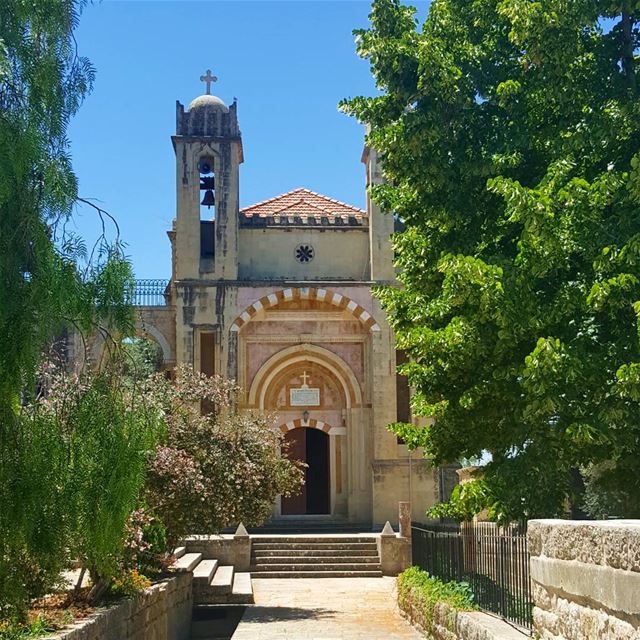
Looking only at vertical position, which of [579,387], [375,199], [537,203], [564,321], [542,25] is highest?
[542,25]

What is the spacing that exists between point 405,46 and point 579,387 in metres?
4.61

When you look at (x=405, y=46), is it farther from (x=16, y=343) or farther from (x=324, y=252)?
(x=324, y=252)

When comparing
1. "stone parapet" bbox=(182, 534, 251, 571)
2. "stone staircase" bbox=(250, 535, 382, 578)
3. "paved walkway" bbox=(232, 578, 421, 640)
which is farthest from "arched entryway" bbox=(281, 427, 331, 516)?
"paved walkway" bbox=(232, 578, 421, 640)

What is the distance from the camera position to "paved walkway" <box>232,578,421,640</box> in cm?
1358

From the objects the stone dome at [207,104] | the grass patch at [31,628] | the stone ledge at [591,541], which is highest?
the stone dome at [207,104]

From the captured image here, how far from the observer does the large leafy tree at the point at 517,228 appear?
10391mm

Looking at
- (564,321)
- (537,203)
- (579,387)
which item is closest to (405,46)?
(537,203)

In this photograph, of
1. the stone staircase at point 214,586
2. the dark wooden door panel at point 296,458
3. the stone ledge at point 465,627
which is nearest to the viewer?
the stone ledge at point 465,627

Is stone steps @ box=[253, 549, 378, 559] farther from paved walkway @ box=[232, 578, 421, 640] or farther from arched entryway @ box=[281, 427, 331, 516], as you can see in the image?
arched entryway @ box=[281, 427, 331, 516]

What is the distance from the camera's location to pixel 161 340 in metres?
25.9

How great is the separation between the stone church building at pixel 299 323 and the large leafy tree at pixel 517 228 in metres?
12.3

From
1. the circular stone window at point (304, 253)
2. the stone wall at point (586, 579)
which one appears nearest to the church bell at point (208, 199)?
the circular stone window at point (304, 253)

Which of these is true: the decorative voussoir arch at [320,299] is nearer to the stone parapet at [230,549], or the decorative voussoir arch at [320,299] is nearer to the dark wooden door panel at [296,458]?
the dark wooden door panel at [296,458]

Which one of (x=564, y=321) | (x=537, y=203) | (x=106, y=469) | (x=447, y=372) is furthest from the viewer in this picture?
(x=447, y=372)
